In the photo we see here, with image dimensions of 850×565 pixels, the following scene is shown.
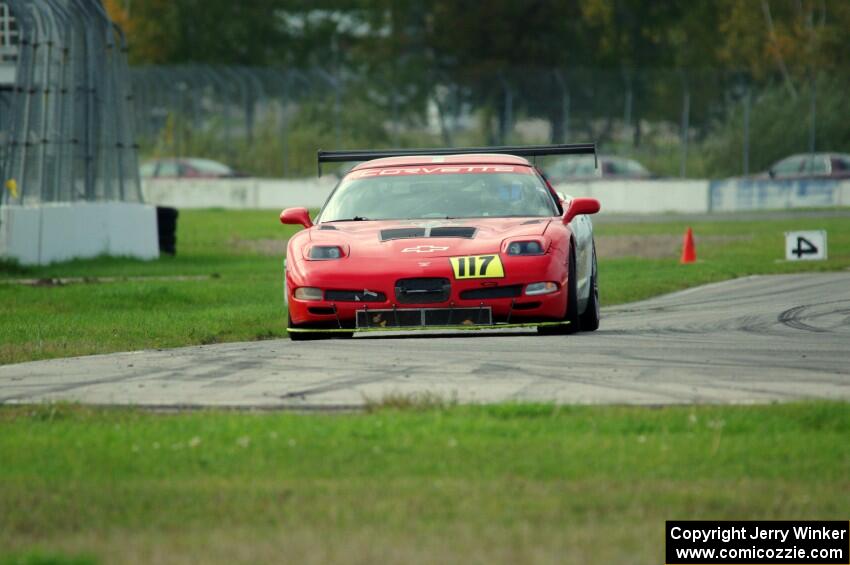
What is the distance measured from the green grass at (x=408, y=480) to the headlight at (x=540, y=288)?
11.3ft

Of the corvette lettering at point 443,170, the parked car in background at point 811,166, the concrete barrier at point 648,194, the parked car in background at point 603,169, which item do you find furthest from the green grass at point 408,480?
the parked car in background at point 603,169

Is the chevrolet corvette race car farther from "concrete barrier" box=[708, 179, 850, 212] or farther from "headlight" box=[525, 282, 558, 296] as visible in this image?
"concrete barrier" box=[708, 179, 850, 212]

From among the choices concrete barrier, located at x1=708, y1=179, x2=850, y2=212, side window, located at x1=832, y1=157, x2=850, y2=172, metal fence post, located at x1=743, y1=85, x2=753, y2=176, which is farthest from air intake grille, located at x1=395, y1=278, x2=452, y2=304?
side window, located at x1=832, y1=157, x2=850, y2=172

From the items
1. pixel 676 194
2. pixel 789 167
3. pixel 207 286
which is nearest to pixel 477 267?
pixel 207 286

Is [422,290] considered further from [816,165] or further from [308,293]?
[816,165]

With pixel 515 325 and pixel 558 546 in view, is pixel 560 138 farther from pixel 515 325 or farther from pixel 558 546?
pixel 558 546

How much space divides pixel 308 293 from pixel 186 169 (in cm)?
4212

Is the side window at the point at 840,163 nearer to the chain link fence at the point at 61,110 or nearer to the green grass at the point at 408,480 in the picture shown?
the chain link fence at the point at 61,110

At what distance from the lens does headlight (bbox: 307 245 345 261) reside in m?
11.5

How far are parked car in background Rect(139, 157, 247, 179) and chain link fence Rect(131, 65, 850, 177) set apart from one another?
535 millimetres

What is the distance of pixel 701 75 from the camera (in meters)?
44.9

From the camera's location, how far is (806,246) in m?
23.1

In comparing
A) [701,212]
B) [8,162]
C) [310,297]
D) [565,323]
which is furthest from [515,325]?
[701,212]

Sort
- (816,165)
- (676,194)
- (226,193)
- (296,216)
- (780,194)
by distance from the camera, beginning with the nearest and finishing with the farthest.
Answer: (296,216)
(780,194)
(676,194)
(816,165)
(226,193)
